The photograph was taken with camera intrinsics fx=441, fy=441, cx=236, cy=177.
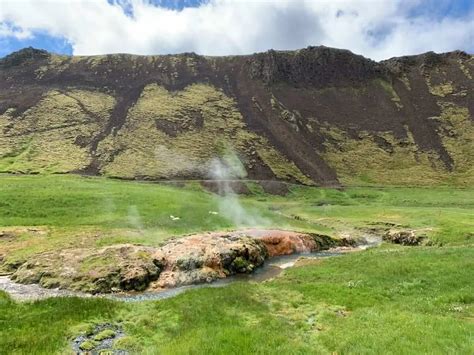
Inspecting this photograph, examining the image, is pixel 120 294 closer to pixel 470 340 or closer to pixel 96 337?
pixel 96 337

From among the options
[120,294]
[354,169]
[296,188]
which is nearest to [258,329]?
[120,294]

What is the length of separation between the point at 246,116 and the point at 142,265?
12883 cm

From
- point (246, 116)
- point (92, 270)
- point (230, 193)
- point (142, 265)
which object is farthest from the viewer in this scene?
point (246, 116)

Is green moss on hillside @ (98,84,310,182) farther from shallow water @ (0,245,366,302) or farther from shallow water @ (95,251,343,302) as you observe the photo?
shallow water @ (0,245,366,302)

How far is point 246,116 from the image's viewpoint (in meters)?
166

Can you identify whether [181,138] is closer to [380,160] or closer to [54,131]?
[54,131]

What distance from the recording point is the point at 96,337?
76.4ft

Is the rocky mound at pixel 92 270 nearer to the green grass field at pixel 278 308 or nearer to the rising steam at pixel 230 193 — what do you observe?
the green grass field at pixel 278 308

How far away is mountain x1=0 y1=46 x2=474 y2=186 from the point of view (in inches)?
5335

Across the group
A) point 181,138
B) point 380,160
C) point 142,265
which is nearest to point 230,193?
point 181,138

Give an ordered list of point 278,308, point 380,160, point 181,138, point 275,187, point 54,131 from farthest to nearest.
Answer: point 380,160 < point 181,138 < point 54,131 < point 275,187 < point 278,308

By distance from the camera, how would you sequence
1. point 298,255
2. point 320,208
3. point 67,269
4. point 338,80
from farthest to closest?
point 338,80 → point 320,208 → point 298,255 → point 67,269

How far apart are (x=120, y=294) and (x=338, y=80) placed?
16552cm

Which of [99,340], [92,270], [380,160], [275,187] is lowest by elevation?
[92,270]
